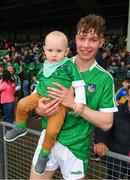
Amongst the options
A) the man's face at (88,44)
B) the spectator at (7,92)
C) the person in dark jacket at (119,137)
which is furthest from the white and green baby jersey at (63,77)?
the spectator at (7,92)

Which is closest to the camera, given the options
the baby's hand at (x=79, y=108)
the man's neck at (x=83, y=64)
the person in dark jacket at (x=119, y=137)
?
the baby's hand at (x=79, y=108)

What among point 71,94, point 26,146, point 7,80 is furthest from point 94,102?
point 7,80

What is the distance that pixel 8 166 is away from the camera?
365 centimetres

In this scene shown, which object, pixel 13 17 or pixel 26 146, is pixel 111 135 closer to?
pixel 26 146

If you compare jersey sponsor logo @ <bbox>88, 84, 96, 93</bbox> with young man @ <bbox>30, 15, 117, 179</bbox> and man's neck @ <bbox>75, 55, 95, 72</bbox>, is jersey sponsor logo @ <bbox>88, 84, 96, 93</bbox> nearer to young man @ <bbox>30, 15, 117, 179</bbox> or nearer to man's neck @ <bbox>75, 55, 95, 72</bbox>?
young man @ <bbox>30, 15, 117, 179</bbox>

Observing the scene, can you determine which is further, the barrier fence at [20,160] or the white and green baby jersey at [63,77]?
the barrier fence at [20,160]

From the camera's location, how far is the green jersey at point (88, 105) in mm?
2229

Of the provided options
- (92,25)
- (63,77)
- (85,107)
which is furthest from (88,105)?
(92,25)

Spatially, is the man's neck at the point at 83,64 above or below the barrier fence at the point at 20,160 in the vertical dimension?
above

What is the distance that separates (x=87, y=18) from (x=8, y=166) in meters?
2.12

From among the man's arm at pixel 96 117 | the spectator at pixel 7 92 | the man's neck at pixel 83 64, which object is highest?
the man's neck at pixel 83 64

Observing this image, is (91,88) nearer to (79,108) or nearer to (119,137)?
(79,108)

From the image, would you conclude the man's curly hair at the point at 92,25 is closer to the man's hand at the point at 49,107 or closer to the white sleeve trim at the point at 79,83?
the white sleeve trim at the point at 79,83

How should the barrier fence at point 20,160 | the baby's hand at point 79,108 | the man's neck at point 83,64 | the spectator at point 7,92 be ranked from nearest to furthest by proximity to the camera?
the baby's hand at point 79,108, the man's neck at point 83,64, the barrier fence at point 20,160, the spectator at point 7,92
